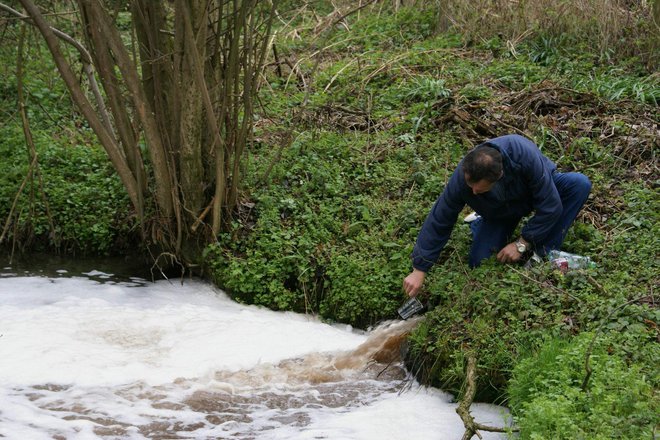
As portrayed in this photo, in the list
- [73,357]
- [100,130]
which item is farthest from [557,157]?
[73,357]

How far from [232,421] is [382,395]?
108 centimetres

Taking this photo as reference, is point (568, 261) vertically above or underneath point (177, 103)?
underneath

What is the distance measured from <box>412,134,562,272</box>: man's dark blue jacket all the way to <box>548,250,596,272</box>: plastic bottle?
0.17 m

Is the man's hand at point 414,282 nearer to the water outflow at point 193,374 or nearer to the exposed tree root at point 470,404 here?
the water outflow at point 193,374

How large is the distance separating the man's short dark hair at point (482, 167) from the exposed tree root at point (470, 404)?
1.23 m

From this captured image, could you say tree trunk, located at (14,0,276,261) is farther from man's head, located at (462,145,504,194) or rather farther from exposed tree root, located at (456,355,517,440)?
exposed tree root, located at (456,355,517,440)

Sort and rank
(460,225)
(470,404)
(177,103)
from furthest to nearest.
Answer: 1. (177,103)
2. (460,225)
3. (470,404)

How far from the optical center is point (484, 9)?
33.7 ft

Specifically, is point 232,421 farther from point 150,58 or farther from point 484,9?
point 484,9

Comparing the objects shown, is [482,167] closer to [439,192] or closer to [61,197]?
[439,192]

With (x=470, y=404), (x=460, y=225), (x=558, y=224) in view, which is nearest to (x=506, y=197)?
(x=558, y=224)

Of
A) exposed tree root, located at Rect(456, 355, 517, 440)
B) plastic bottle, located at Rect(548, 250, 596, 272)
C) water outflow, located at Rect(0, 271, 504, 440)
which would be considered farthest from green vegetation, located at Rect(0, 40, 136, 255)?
plastic bottle, located at Rect(548, 250, 596, 272)

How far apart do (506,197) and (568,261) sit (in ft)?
2.17

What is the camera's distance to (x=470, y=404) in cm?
447
